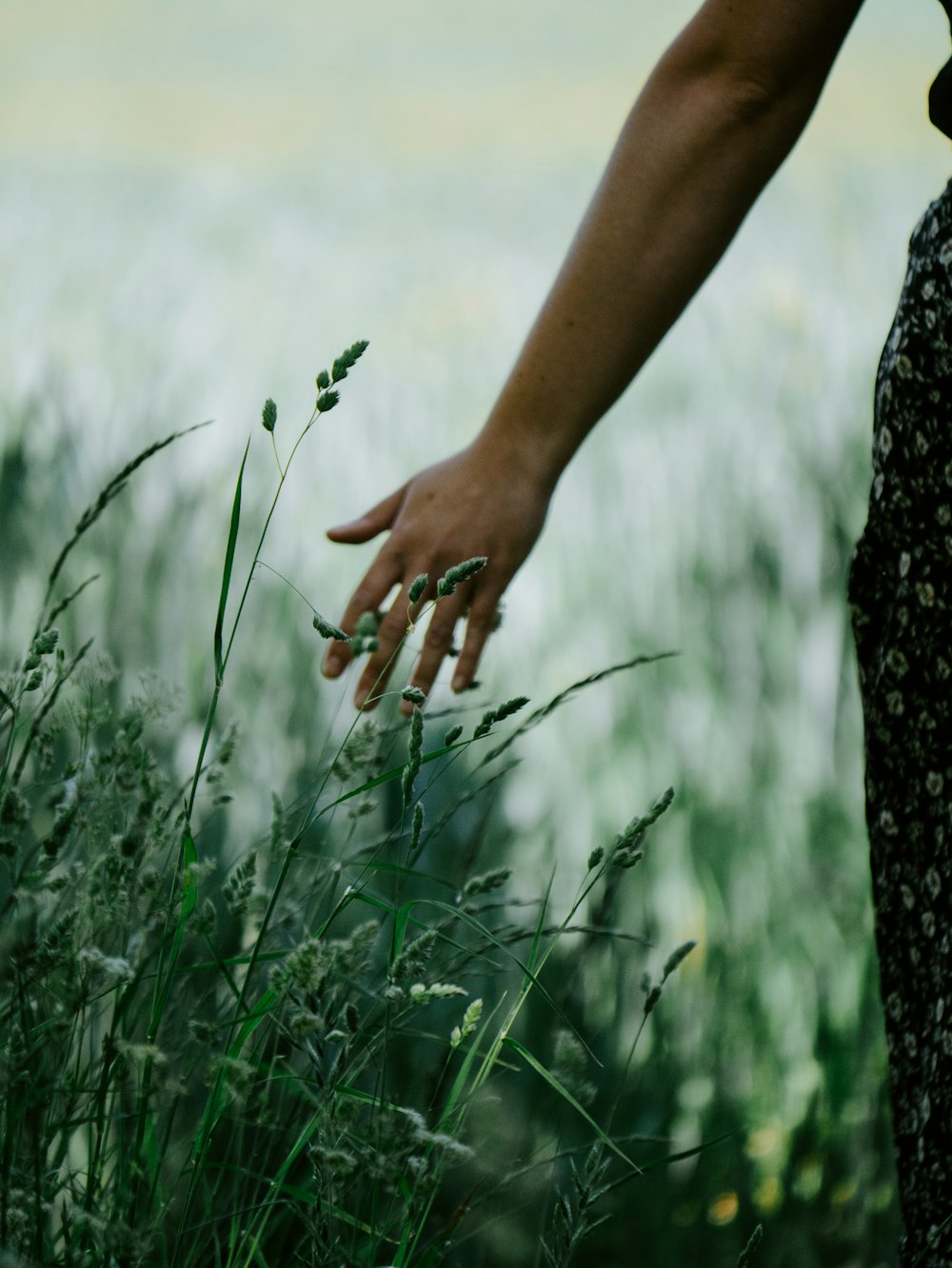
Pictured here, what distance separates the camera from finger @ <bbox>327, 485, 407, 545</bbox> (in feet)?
4.73

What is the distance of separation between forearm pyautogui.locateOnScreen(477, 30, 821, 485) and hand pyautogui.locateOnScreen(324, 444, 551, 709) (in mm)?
27

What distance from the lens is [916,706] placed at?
1173mm

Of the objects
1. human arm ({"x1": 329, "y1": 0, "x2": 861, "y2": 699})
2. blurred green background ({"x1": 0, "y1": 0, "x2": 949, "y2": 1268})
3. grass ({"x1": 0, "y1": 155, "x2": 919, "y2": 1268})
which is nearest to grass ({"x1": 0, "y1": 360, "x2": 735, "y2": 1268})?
grass ({"x1": 0, "y1": 155, "x2": 919, "y2": 1268})

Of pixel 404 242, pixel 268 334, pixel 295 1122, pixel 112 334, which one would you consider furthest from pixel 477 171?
pixel 295 1122

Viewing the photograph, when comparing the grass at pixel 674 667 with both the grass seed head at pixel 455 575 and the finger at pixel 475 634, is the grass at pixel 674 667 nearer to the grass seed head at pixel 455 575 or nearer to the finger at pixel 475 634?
the finger at pixel 475 634

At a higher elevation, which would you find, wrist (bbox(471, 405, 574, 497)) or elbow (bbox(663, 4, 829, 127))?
elbow (bbox(663, 4, 829, 127))

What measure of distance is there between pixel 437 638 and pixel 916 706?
430 mm

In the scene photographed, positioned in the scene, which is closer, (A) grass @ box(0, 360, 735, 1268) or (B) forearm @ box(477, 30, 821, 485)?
(A) grass @ box(0, 360, 735, 1268)

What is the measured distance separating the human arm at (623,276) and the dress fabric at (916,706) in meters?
0.19

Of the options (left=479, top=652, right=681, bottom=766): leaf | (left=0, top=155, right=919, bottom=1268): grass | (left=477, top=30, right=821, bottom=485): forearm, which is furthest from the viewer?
(left=0, top=155, right=919, bottom=1268): grass

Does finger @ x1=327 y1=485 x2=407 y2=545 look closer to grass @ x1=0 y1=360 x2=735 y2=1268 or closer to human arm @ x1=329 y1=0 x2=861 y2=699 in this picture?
human arm @ x1=329 y1=0 x2=861 y2=699

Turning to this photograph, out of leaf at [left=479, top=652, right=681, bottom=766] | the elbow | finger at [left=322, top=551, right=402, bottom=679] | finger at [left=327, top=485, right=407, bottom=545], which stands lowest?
leaf at [left=479, top=652, right=681, bottom=766]

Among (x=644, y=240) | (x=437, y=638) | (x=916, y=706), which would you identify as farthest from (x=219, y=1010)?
(x=644, y=240)

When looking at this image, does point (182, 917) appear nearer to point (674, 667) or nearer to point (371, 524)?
point (371, 524)
